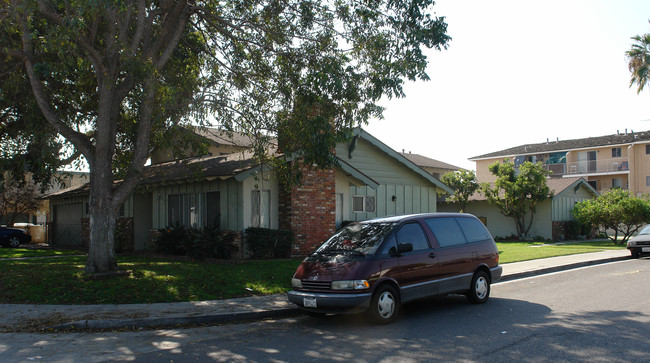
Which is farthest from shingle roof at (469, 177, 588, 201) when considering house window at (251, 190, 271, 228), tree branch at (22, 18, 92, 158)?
tree branch at (22, 18, 92, 158)

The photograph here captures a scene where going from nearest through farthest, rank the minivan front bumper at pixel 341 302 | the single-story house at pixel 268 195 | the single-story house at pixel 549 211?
the minivan front bumper at pixel 341 302, the single-story house at pixel 268 195, the single-story house at pixel 549 211

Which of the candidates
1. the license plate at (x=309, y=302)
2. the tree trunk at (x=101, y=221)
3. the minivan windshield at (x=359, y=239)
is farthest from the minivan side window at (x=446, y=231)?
the tree trunk at (x=101, y=221)

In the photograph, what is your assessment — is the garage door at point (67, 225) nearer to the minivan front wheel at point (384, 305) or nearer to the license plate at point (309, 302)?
the license plate at point (309, 302)

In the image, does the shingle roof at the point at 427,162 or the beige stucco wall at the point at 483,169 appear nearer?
the shingle roof at the point at 427,162

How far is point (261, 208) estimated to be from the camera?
17.1 meters

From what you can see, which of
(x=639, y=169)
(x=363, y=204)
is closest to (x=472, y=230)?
(x=363, y=204)

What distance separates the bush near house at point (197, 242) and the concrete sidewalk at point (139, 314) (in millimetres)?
6087

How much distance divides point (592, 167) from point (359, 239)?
42427 mm

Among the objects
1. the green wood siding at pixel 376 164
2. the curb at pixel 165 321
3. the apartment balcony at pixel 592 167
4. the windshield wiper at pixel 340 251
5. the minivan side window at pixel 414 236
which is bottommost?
the curb at pixel 165 321

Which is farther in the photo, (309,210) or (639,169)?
(639,169)

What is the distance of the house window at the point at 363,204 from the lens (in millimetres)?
21203

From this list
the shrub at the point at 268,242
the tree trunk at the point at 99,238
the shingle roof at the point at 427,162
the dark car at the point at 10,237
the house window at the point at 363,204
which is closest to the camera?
the tree trunk at the point at 99,238

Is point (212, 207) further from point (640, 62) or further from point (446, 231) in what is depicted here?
point (640, 62)

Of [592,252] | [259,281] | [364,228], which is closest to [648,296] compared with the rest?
[364,228]
